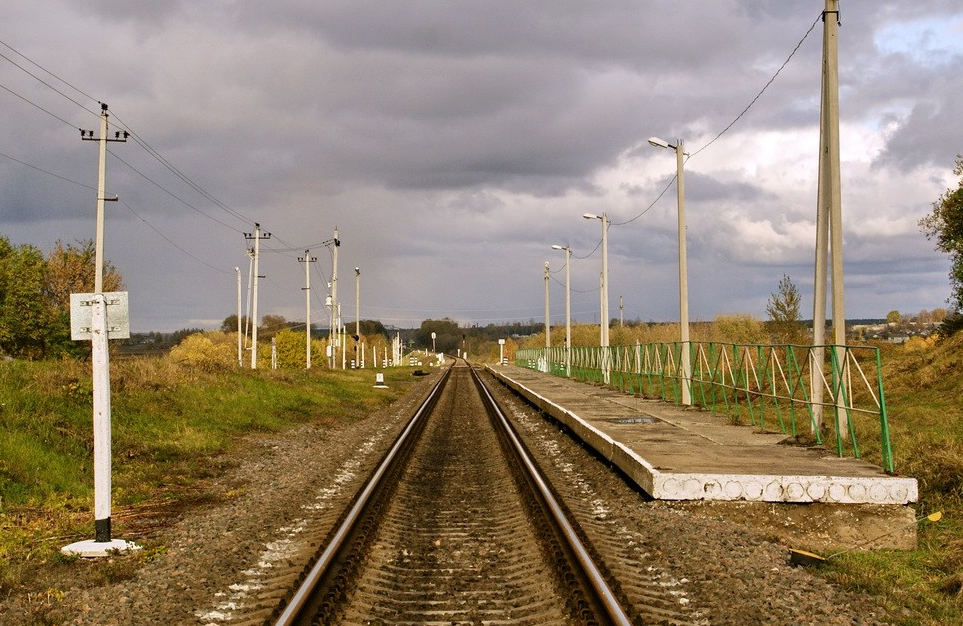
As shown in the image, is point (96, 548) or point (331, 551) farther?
point (96, 548)

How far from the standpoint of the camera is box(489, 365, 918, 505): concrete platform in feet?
29.6

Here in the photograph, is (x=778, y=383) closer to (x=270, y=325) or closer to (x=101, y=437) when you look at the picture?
(x=101, y=437)

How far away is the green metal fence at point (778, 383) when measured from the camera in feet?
40.3

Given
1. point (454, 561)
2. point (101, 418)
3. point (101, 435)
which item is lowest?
point (454, 561)

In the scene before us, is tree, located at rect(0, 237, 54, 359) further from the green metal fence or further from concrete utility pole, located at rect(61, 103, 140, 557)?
concrete utility pole, located at rect(61, 103, 140, 557)

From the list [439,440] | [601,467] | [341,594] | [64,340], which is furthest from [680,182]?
[64,340]

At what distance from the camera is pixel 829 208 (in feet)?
47.1

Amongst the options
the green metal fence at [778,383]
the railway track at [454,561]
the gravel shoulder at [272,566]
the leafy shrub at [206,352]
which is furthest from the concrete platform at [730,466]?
the leafy shrub at [206,352]

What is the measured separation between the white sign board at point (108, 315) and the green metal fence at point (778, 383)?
28.2ft

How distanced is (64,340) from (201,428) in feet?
156

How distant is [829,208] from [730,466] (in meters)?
6.08

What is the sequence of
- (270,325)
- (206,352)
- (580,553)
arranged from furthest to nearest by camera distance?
(270,325) < (206,352) < (580,553)

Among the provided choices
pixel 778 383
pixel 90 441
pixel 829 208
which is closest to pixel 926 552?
pixel 829 208

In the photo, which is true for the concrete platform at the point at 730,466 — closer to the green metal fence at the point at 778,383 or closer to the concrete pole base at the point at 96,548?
the green metal fence at the point at 778,383
